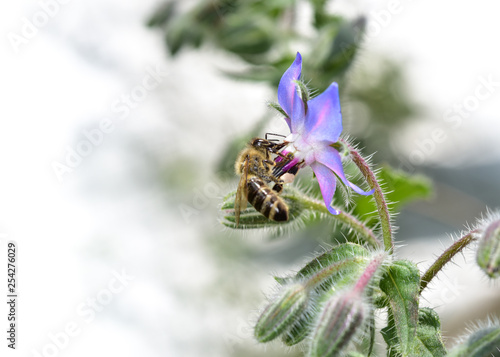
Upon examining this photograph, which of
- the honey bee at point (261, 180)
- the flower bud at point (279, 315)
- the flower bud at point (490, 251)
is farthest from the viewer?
the honey bee at point (261, 180)

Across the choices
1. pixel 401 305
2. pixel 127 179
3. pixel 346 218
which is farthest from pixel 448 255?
pixel 127 179

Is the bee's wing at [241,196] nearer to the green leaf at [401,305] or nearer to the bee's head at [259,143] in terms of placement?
the bee's head at [259,143]

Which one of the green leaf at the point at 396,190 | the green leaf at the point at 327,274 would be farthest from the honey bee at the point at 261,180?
the green leaf at the point at 396,190

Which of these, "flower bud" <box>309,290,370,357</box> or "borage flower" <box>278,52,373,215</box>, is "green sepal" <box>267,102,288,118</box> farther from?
"flower bud" <box>309,290,370,357</box>

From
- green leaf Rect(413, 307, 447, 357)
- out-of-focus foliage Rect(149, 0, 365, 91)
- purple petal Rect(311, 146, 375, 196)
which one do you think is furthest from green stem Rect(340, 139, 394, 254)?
out-of-focus foliage Rect(149, 0, 365, 91)


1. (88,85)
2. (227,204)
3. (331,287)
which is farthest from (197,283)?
(331,287)

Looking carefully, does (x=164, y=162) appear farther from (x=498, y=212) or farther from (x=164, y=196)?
(x=498, y=212)
